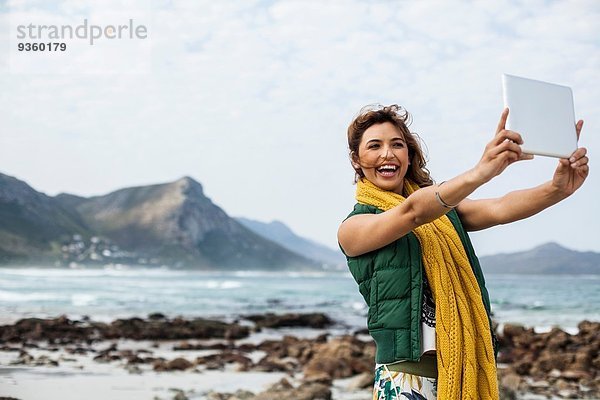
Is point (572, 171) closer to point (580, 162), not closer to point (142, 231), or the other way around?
point (580, 162)

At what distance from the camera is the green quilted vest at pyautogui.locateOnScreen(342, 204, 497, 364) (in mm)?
1636

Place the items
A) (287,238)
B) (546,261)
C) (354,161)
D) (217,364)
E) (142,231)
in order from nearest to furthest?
(354,161) → (217,364) → (546,261) → (142,231) → (287,238)

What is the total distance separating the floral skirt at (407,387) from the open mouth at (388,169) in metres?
0.40

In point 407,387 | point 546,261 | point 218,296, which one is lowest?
point 218,296

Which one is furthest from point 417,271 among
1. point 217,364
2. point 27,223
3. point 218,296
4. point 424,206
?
point 27,223

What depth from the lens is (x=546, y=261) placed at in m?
17.4

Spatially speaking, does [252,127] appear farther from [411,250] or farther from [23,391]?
[411,250]

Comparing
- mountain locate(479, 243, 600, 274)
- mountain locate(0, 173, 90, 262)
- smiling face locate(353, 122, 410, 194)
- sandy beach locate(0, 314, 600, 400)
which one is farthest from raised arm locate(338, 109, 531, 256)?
mountain locate(479, 243, 600, 274)

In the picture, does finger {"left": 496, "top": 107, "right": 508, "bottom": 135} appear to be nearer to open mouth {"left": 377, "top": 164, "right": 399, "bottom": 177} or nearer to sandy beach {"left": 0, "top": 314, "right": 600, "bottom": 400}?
open mouth {"left": 377, "top": 164, "right": 399, "bottom": 177}

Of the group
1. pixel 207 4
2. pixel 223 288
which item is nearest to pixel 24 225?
pixel 223 288

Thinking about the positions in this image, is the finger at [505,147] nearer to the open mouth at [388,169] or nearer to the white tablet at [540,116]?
the white tablet at [540,116]

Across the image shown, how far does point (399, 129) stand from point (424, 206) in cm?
29

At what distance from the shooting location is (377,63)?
15.3m

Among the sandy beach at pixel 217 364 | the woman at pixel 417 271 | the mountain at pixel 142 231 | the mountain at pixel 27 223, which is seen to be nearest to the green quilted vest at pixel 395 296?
the woman at pixel 417 271
